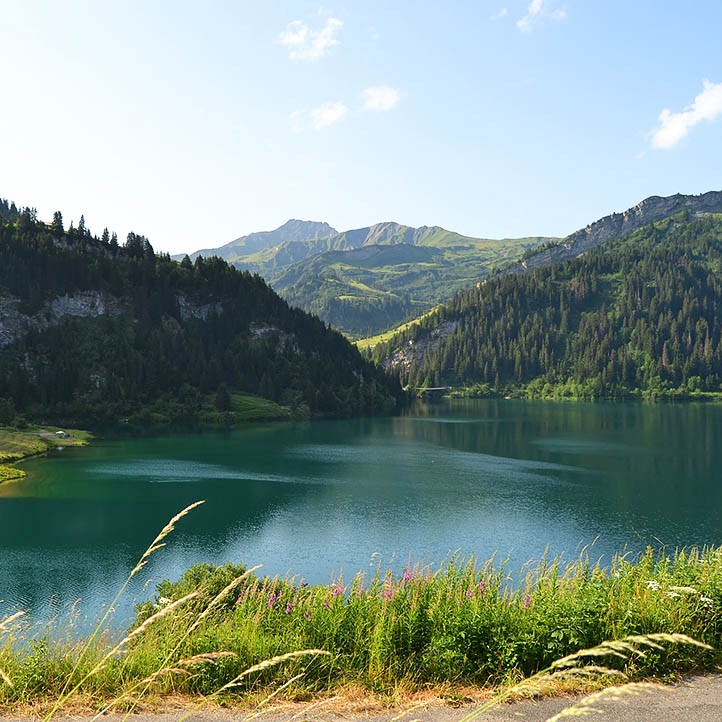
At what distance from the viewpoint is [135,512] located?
6625 cm

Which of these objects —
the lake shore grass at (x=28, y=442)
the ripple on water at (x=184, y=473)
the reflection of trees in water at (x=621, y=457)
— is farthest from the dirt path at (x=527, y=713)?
the lake shore grass at (x=28, y=442)

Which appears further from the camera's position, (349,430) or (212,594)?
(349,430)

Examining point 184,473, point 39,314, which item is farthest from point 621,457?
point 39,314

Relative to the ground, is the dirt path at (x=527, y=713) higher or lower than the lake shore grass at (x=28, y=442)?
higher

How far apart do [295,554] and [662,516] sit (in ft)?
133

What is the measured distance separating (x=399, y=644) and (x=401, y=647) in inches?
4.8

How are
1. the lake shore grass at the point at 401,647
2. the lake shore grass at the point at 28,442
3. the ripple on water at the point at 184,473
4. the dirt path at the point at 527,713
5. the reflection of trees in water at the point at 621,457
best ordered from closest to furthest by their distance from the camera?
the dirt path at the point at 527,713
the lake shore grass at the point at 401,647
the reflection of trees in water at the point at 621,457
the lake shore grass at the point at 28,442
the ripple on water at the point at 184,473

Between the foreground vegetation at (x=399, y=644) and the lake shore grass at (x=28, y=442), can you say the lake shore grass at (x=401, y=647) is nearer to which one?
the foreground vegetation at (x=399, y=644)

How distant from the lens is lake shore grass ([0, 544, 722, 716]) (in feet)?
31.4

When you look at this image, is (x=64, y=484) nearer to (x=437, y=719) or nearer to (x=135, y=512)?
(x=135, y=512)

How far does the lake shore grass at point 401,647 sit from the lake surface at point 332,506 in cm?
660

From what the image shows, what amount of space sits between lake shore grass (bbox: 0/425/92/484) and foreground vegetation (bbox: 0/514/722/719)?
81.5 meters

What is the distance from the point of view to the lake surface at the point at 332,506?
→ 161ft

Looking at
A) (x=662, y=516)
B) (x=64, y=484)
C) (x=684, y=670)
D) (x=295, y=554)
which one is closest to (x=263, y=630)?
(x=684, y=670)
